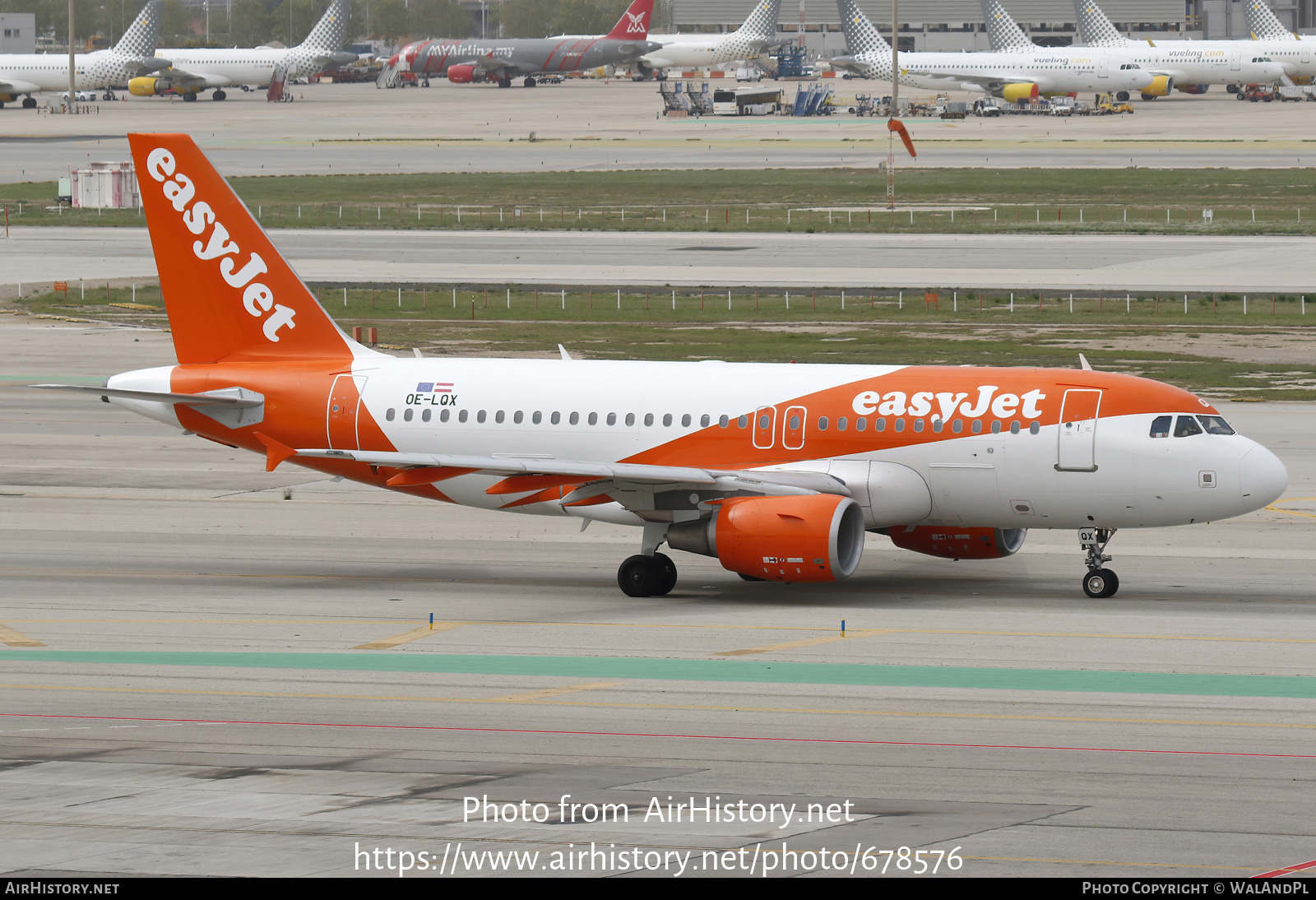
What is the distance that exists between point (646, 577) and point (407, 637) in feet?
17.0

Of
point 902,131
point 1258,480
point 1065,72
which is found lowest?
point 1258,480

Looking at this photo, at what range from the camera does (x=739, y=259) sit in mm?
89062

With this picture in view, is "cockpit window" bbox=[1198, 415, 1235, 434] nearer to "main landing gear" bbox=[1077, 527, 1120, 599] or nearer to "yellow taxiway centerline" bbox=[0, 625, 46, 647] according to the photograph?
"main landing gear" bbox=[1077, 527, 1120, 599]

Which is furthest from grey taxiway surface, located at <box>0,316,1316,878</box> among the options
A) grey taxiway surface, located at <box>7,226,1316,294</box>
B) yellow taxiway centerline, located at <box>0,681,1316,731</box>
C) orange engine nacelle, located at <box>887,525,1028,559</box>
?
grey taxiway surface, located at <box>7,226,1316,294</box>

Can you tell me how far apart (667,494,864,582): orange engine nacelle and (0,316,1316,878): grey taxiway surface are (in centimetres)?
82

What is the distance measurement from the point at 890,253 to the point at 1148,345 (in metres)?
28.9

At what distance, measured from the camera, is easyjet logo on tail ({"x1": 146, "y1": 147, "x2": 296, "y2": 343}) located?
3594 centimetres

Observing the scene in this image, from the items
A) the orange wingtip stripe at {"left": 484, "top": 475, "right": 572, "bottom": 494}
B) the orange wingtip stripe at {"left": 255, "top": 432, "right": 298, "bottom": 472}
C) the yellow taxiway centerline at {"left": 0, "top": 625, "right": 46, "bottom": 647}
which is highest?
the orange wingtip stripe at {"left": 255, "top": 432, "right": 298, "bottom": 472}

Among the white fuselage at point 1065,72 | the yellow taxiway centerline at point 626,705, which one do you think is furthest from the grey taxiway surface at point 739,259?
the white fuselage at point 1065,72

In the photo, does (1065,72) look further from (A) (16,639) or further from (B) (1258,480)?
(A) (16,639)

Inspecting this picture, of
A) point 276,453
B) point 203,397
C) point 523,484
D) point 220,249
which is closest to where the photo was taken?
point 523,484

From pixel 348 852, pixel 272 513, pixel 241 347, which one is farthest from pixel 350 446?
pixel 348 852

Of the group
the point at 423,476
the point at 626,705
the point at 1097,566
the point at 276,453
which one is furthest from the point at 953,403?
the point at 276,453

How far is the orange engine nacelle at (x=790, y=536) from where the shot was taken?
30.5 metres
